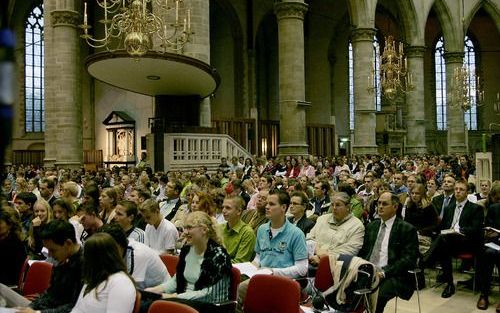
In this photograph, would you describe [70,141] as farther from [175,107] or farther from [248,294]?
[248,294]

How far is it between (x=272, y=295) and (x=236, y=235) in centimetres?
169

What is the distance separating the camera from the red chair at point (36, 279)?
454 centimetres

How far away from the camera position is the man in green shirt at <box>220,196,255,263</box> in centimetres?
526

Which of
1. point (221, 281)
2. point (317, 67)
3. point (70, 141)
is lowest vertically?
point (221, 281)

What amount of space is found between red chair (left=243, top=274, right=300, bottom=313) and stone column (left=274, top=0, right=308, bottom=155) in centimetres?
1749

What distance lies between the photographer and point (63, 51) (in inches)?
744

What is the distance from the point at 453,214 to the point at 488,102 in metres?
35.1

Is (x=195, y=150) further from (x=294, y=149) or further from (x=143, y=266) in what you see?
(x=143, y=266)

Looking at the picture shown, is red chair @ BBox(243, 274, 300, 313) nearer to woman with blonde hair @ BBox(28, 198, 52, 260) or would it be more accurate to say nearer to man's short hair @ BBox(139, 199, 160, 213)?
man's short hair @ BBox(139, 199, 160, 213)

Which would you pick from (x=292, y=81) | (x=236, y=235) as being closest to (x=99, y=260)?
(x=236, y=235)

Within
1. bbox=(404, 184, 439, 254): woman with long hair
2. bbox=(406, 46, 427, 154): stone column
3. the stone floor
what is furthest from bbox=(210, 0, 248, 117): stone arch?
the stone floor

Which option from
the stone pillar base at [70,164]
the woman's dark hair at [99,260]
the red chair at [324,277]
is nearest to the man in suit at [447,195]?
the red chair at [324,277]

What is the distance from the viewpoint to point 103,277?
3133 millimetres

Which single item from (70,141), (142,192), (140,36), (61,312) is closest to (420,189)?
(142,192)
